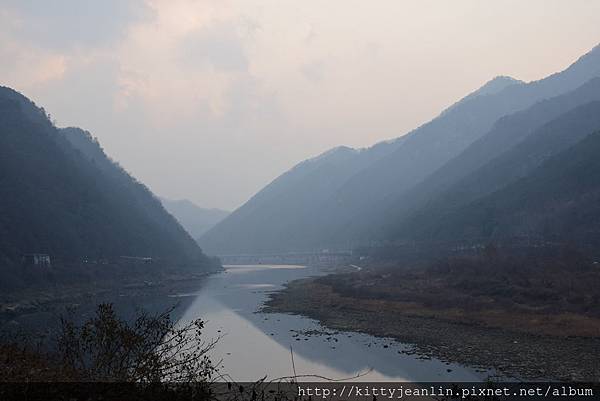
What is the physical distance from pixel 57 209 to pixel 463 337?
9263cm

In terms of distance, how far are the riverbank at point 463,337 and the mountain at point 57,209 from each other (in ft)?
168

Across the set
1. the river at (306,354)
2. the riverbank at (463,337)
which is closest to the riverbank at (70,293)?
the river at (306,354)

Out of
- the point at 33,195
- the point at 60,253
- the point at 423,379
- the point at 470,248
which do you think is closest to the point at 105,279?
the point at 60,253

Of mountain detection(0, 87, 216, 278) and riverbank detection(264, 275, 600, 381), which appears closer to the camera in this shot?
riverbank detection(264, 275, 600, 381)

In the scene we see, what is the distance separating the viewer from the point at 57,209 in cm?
10194

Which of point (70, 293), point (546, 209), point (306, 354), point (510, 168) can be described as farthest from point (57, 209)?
point (510, 168)

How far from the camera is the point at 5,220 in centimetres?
8456

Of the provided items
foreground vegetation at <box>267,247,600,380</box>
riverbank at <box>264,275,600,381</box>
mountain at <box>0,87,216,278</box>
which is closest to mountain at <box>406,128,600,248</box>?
foreground vegetation at <box>267,247,600,380</box>

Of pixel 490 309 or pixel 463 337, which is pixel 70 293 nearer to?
pixel 463 337

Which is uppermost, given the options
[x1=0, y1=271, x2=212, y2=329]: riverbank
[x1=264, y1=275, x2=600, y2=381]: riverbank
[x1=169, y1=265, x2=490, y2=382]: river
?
[x1=0, y1=271, x2=212, y2=329]: riverbank

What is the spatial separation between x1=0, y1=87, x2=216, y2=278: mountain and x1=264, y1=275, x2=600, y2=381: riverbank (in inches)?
2021

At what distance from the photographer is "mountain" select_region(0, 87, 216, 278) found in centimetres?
8844

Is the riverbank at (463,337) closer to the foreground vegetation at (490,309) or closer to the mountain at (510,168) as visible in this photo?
the foreground vegetation at (490,309)

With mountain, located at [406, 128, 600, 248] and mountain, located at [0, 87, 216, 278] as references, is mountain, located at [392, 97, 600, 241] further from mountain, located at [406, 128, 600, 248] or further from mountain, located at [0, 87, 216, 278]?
mountain, located at [0, 87, 216, 278]
